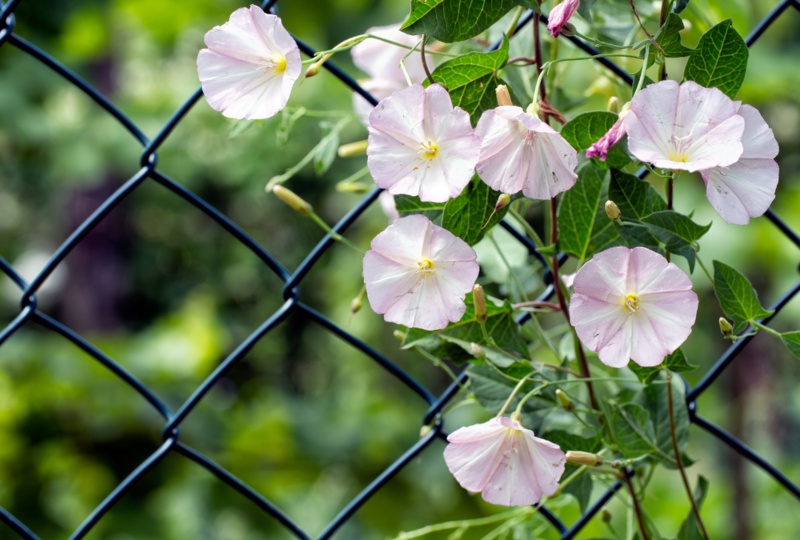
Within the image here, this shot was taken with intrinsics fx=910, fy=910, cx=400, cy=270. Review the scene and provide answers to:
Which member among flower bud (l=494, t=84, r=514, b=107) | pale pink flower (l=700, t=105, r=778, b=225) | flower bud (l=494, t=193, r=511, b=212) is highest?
flower bud (l=494, t=84, r=514, b=107)

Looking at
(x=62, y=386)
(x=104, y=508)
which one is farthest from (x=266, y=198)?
(x=104, y=508)

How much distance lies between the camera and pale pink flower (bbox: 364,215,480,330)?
15.5 inches

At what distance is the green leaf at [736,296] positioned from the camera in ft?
1.41

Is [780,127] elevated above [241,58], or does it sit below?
below

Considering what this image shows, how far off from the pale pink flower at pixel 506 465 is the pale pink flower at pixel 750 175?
0.43ft

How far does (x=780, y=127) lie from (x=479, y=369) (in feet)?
11.2

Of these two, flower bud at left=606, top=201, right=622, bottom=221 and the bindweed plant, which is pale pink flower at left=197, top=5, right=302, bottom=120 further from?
flower bud at left=606, top=201, right=622, bottom=221

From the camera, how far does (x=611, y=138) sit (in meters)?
0.39

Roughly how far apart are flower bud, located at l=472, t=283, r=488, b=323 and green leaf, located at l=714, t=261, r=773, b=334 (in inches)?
4.3

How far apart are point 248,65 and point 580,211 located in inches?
7.2

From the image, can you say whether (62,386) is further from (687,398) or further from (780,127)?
(780,127)

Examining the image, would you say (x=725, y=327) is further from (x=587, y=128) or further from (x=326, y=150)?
(x=326, y=150)

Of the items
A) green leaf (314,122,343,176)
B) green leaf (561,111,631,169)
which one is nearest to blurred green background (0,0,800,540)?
green leaf (314,122,343,176)

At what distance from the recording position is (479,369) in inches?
19.7
